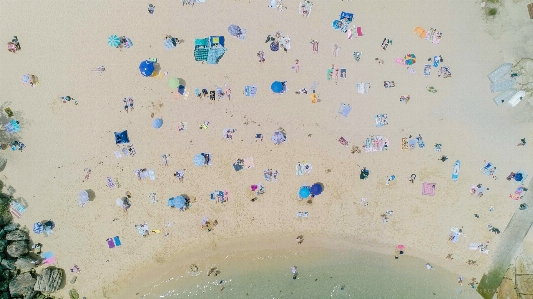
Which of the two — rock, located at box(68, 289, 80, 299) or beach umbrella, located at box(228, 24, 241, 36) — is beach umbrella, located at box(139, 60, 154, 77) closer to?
beach umbrella, located at box(228, 24, 241, 36)

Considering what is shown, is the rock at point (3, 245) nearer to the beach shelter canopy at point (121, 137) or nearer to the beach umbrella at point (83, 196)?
the beach umbrella at point (83, 196)

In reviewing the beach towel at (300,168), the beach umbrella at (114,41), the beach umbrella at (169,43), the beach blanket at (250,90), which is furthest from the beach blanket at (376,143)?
the beach umbrella at (114,41)

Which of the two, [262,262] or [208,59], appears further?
[262,262]

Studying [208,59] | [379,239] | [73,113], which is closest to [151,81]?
[208,59]

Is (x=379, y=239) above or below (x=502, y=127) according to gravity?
below

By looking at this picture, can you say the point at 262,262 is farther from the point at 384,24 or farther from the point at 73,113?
the point at 384,24

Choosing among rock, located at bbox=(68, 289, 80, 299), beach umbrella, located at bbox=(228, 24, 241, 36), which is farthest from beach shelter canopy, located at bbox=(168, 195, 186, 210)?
beach umbrella, located at bbox=(228, 24, 241, 36)
